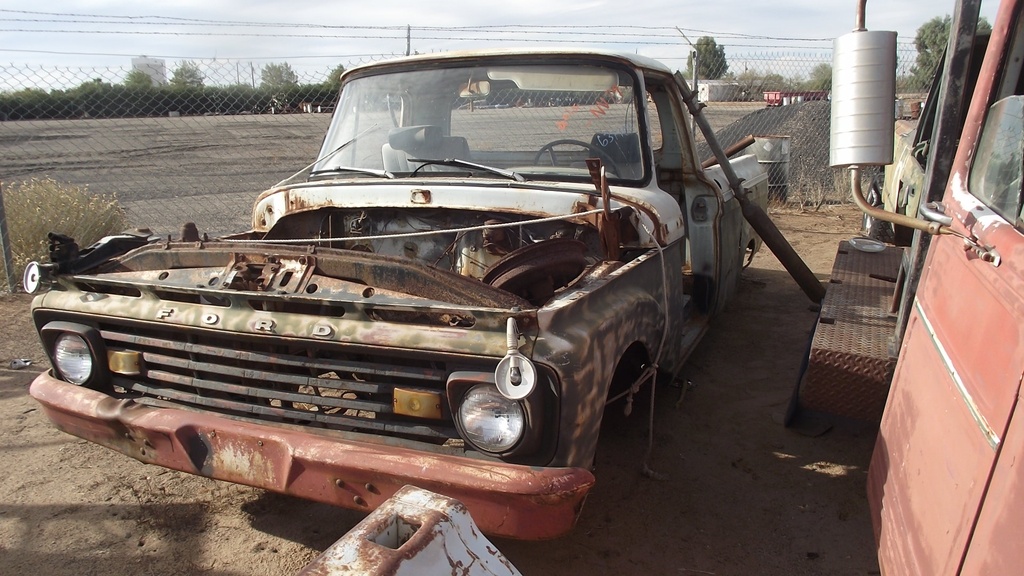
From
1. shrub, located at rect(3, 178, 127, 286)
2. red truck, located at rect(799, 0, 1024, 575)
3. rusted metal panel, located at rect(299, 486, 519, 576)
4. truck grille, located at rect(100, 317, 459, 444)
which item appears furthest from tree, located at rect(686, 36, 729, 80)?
rusted metal panel, located at rect(299, 486, 519, 576)

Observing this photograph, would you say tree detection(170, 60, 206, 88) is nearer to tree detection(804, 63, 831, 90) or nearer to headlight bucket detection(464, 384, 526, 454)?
headlight bucket detection(464, 384, 526, 454)

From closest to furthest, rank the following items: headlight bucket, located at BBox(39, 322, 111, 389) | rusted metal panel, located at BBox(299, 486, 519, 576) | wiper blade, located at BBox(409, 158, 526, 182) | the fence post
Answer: rusted metal panel, located at BBox(299, 486, 519, 576), headlight bucket, located at BBox(39, 322, 111, 389), wiper blade, located at BBox(409, 158, 526, 182), the fence post

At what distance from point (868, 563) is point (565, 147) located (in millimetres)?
2346

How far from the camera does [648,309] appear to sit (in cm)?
295

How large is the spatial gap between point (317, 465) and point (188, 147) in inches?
878

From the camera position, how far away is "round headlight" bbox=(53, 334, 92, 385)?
9.18 ft

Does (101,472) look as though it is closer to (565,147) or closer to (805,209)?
(565,147)

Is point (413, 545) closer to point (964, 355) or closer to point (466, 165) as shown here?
point (964, 355)

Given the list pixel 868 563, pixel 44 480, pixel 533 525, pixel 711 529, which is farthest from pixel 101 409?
pixel 868 563

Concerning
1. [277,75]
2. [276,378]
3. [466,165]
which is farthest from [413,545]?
[277,75]

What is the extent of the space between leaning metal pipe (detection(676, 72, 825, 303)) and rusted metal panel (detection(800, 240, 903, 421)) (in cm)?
114

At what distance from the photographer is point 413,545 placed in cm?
133

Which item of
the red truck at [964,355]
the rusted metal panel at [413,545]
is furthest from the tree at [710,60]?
the rusted metal panel at [413,545]

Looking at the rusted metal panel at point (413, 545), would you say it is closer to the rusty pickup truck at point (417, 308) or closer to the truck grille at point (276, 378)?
the rusty pickup truck at point (417, 308)
